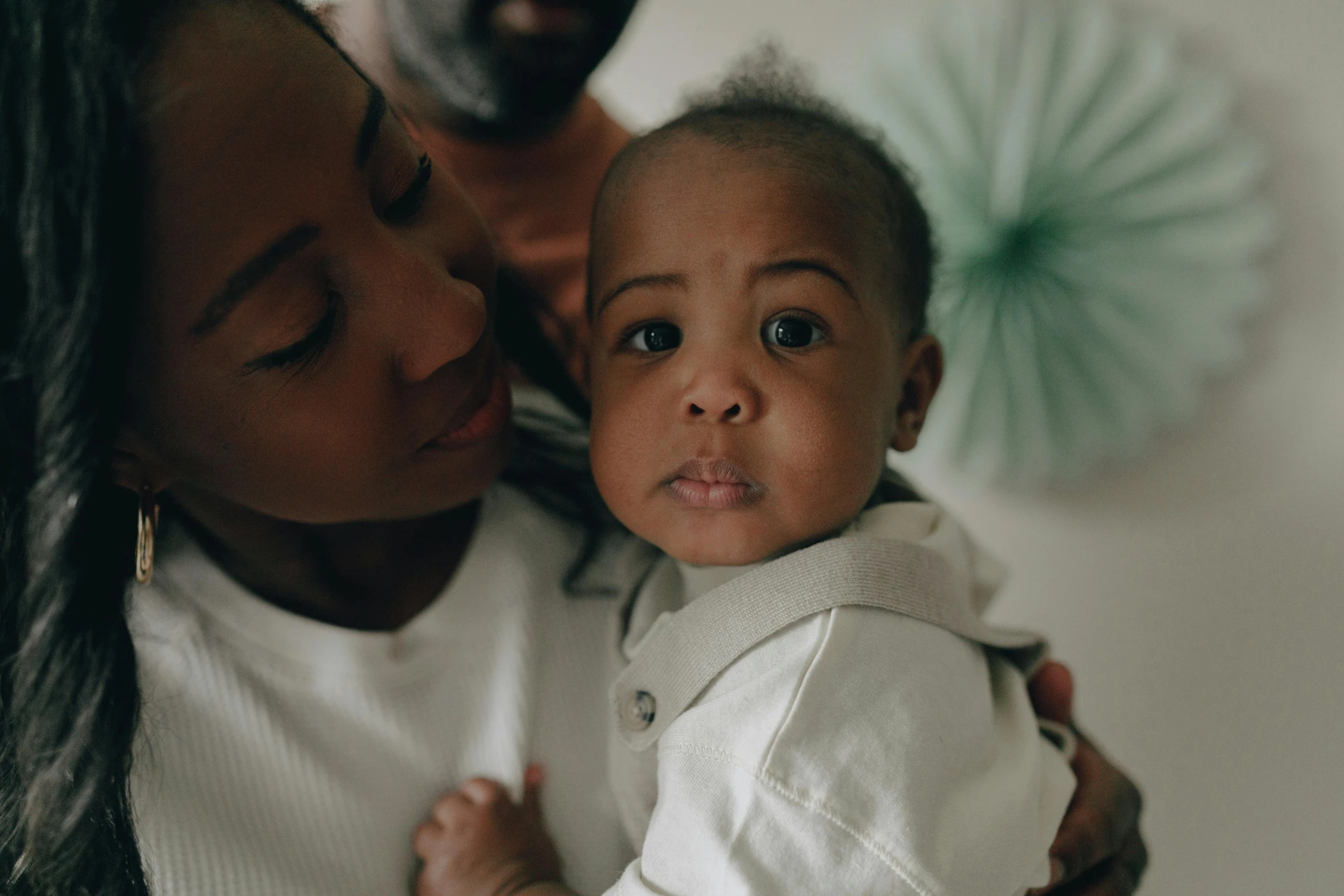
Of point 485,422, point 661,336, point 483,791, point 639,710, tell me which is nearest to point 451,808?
point 483,791

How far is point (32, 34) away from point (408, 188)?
24 centimetres

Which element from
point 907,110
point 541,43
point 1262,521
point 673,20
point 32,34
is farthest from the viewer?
point 673,20

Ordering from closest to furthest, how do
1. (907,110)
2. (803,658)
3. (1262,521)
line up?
(803,658)
(1262,521)
(907,110)

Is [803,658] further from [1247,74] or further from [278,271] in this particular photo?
[1247,74]

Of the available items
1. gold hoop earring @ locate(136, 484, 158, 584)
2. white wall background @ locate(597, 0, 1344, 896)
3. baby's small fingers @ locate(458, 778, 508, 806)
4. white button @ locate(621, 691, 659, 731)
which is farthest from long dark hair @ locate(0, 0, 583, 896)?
white wall background @ locate(597, 0, 1344, 896)

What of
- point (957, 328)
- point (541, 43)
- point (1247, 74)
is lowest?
point (957, 328)

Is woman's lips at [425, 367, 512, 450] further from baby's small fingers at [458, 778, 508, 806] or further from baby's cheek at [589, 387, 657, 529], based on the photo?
baby's small fingers at [458, 778, 508, 806]

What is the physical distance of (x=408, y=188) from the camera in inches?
26.9

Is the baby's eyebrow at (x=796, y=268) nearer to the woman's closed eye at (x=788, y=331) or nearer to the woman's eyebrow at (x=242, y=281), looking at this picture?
the woman's closed eye at (x=788, y=331)

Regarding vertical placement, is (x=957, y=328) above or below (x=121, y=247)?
below

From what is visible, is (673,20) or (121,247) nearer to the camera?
(121,247)

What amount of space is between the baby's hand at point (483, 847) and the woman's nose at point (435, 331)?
338mm

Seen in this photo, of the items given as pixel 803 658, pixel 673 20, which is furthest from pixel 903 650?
pixel 673 20

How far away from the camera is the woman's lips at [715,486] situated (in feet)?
2.26
